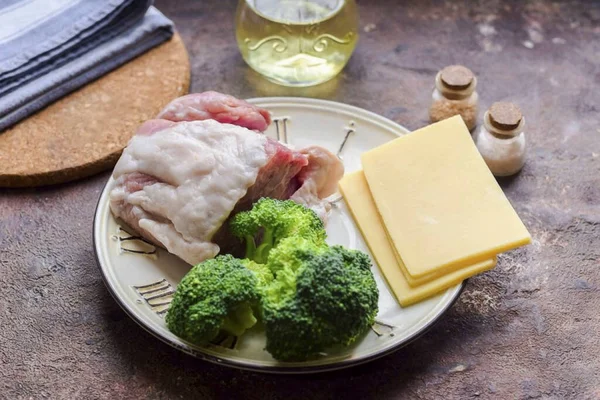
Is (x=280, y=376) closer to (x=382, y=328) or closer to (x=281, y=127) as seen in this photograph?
(x=382, y=328)

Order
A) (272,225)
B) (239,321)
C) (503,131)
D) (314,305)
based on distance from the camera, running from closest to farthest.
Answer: (314,305) → (239,321) → (272,225) → (503,131)

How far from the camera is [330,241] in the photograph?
232cm

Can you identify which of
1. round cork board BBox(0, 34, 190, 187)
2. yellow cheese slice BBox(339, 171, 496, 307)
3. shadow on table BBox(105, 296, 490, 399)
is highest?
round cork board BBox(0, 34, 190, 187)

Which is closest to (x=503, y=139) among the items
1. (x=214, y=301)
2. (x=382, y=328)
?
(x=382, y=328)

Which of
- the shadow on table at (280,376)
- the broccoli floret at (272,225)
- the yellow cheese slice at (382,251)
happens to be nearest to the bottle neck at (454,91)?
the yellow cheese slice at (382,251)

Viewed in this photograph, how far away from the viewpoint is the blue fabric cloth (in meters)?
2.73

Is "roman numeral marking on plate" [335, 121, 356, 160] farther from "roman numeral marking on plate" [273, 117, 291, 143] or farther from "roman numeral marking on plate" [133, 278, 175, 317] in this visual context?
"roman numeral marking on plate" [133, 278, 175, 317]

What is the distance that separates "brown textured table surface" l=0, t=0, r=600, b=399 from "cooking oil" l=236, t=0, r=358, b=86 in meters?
0.10

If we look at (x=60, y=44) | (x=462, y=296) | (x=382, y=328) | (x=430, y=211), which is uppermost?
(x=60, y=44)

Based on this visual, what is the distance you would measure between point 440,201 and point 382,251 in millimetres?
219

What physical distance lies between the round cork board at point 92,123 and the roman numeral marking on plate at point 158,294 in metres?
0.66

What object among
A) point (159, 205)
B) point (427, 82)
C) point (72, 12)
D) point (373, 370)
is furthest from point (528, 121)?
point (72, 12)

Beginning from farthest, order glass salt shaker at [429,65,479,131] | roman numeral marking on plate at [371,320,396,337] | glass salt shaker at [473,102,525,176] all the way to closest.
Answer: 1. glass salt shaker at [429,65,479,131]
2. glass salt shaker at [473,102,525,176]
3. roman numeral marking on plate at [371,320,396,337]

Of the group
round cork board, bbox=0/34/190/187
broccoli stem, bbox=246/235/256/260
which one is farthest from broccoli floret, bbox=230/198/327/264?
round cork board, bbox=0/34/190/187
